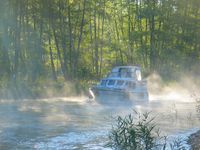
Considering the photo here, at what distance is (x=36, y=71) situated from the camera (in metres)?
48.4

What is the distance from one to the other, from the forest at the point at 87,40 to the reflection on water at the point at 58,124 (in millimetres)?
6447

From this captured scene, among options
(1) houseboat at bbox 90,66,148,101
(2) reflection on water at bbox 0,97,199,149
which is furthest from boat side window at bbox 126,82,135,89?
(2) reflection on water at bbox 0,97,199,149

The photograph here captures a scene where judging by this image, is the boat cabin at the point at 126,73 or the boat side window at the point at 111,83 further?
the boat cabin at the point at 126,73

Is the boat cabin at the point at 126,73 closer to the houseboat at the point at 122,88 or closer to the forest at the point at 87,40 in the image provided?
the houseboat at the point at 122,88

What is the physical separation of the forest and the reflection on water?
6447 mm

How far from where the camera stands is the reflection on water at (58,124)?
17.8 metres

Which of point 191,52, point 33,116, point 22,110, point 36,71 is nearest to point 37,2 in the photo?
point 36,71

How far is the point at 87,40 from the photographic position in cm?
5338

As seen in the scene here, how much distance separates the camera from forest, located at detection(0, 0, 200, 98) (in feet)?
143

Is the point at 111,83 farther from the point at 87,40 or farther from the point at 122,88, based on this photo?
the point at 87,40

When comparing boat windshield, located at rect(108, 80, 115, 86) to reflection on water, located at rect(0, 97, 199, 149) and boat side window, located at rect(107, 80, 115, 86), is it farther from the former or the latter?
reflection on water, located at rect(0, 97, 199, 149)

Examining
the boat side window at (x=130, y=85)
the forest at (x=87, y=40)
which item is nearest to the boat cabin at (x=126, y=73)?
the boat side window at (x=130, y=85)

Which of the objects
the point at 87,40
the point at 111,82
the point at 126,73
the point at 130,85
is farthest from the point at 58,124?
the point at 87,40

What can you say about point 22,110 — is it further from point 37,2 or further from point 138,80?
point 37,2
